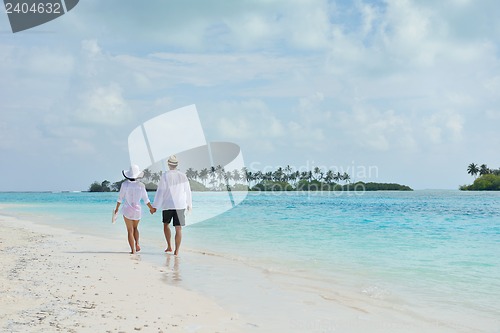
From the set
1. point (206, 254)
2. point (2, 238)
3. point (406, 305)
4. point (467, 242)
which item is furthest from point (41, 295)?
point (467, 242)

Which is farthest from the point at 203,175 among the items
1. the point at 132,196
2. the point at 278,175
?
the point at 132,196

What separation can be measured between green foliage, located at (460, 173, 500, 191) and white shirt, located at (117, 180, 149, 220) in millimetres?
159238

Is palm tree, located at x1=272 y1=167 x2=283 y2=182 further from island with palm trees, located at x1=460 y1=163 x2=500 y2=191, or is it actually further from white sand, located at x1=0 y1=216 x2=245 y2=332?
white sand, located at x1=0 y1=216 x2=245 y2=332

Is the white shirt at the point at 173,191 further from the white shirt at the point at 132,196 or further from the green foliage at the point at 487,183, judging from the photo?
the green foliage at the point at 487,183

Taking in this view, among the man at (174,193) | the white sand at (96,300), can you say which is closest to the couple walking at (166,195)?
the man at (174,193)

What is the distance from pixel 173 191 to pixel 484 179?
6443 inches

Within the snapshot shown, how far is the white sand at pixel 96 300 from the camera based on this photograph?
15.7 ft

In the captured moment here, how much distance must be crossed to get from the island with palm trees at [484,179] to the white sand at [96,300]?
161 metres

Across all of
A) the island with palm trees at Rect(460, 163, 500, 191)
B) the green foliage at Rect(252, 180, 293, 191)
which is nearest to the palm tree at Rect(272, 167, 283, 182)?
the green foliage at Rect(252, 180, 293, 191)

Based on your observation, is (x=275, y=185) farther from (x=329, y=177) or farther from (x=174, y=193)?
(x=174, y=193)

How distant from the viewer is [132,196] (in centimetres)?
1044

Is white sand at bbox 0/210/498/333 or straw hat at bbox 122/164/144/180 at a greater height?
straw hat at bbox 122/164/144/180

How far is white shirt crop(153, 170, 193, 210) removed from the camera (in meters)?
9.99

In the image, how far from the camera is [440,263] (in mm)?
11336
